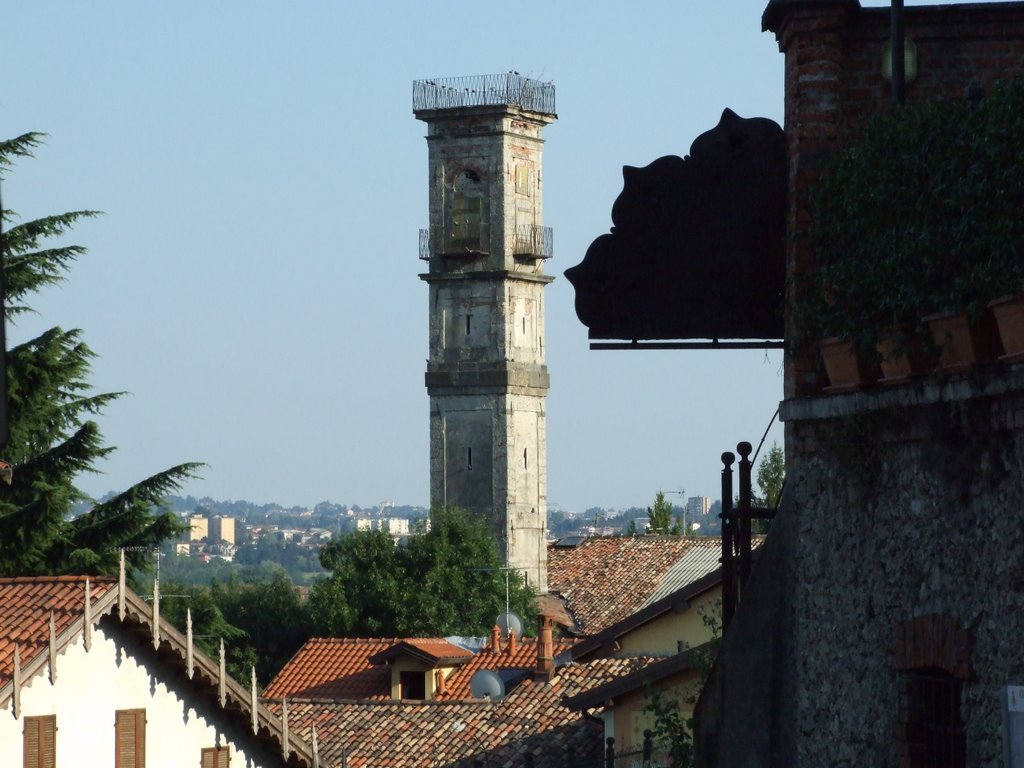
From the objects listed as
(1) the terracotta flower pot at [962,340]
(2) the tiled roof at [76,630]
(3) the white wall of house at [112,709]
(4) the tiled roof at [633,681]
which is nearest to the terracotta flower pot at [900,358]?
(1) the terracotta flower pot at [962,340]

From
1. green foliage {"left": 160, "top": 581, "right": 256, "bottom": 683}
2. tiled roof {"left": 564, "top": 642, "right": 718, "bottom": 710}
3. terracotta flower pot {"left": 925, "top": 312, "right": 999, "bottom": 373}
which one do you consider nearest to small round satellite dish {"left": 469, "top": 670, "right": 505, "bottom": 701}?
green foliage {"left": 160, "top": 581, "right": 256, "bottom": 683}

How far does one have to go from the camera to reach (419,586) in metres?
62.3

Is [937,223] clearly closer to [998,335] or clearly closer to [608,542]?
[998,335]

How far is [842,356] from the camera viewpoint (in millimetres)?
8055

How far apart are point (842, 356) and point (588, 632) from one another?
5145cm

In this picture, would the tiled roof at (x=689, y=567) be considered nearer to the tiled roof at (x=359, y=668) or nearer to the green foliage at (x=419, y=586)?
the green foliage at (x=419, y=586)

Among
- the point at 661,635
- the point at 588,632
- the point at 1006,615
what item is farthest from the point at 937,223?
the point at 588,632

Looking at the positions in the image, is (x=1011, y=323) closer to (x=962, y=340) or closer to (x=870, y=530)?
(x=962, y=340)

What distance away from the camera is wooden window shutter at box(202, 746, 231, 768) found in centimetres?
2656

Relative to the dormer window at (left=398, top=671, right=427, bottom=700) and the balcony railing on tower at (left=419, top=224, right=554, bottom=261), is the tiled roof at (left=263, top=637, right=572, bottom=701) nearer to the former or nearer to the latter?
the dormer window at (left=398, top=671, right=427, bottom=700)

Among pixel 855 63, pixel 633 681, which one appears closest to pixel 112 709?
pixel 633 681

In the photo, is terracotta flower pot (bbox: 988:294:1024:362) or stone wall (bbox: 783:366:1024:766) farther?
stone wall (bbox: 783:366:1024:766)

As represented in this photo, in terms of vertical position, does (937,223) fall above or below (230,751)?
above

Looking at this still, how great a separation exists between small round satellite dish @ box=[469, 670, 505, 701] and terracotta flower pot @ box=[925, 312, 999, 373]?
29355mm
